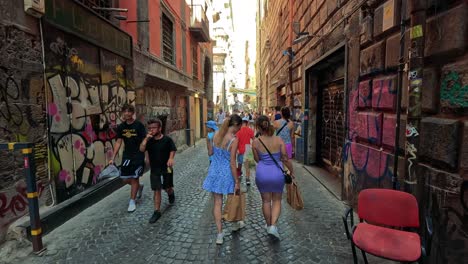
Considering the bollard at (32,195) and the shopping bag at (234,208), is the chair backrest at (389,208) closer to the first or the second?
the shopping bag at (234,208)

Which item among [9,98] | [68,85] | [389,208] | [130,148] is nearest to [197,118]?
[68,85]

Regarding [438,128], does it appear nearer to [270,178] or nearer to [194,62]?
[270,178]

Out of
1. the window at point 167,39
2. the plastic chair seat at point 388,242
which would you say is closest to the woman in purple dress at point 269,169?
the plastic chair seat at point 388,242

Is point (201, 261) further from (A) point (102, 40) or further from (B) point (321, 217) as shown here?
(A) point (102, 40)

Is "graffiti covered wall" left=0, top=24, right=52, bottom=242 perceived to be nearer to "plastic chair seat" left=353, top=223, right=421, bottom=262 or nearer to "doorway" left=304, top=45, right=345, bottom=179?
"plastic chair seat" left=353, top=223, right=421, bottom=262

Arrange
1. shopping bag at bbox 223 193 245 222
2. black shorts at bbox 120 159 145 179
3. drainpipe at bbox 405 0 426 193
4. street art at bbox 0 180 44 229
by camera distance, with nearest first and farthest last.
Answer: drainpipe at bbox 405 0 426 193 < street art at bbox 0 180 44 229 < shopping bag at bbox 223 193 245 222 < black shorts at bbox 120 159 145 179

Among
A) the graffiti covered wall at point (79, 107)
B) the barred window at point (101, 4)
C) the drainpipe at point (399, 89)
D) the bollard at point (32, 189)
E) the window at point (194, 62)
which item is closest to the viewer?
the bollard at point (32, 189)

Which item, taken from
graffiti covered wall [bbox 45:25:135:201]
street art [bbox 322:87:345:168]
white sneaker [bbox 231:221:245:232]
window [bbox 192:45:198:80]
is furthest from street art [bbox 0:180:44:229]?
window [bbox 192:45:198:80]

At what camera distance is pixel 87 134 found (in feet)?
17.6

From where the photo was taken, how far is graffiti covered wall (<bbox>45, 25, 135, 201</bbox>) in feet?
14.3

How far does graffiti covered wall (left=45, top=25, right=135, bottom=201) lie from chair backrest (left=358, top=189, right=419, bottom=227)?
4.50 m

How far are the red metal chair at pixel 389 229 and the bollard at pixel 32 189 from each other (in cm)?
350

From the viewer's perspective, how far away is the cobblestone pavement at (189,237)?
3.07m

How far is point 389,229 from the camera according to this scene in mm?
2531
